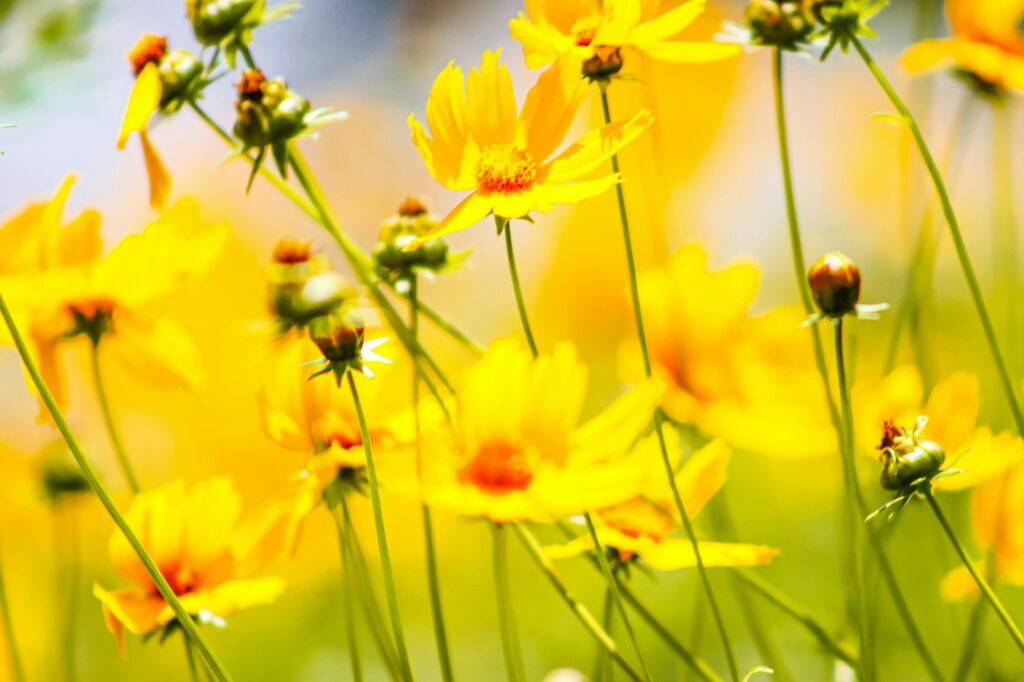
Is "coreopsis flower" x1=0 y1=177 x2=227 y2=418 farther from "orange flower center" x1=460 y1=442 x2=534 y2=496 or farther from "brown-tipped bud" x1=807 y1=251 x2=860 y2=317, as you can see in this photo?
"brown-tipped bud" x1=807 y1=251 x2=860 y2=317

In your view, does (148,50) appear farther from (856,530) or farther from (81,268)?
(856,530)

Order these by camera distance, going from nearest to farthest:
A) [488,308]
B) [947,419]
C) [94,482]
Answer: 1. [94,482]
2. [947,419]
3. [488,308]

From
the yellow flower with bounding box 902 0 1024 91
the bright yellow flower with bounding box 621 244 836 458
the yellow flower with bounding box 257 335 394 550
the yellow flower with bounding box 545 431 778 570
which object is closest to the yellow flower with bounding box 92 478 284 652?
the yellow flower with bounding box 257 335 394 550

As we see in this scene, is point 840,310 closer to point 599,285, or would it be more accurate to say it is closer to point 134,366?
point 134,366

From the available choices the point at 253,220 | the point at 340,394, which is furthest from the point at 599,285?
the point at 340,394

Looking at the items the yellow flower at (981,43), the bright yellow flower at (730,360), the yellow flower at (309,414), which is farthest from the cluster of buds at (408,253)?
the yellow flower at (981,43)

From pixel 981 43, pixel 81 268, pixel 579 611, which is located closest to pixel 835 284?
pixel 579 611
